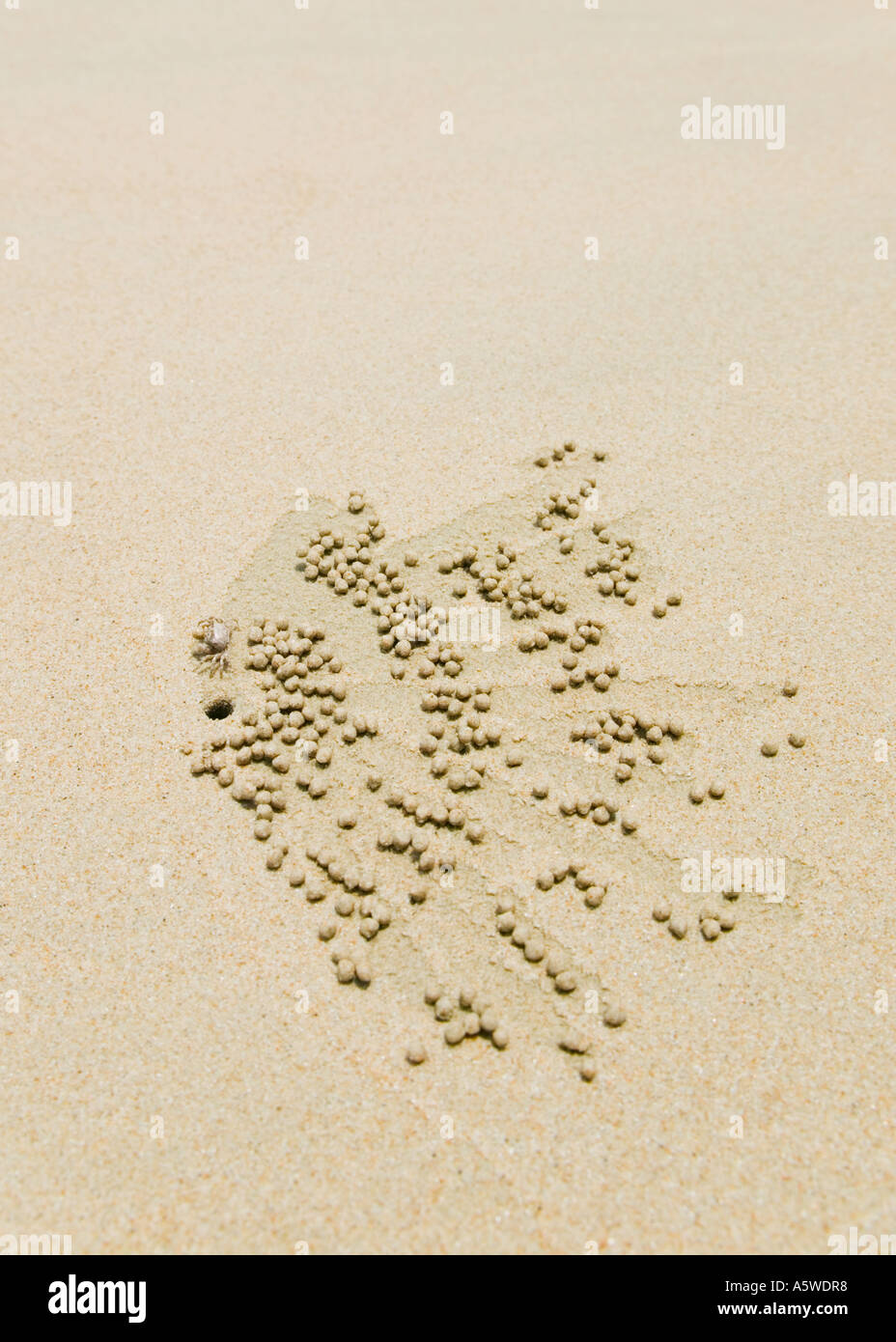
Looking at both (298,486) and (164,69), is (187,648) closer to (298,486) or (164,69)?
(298,486)

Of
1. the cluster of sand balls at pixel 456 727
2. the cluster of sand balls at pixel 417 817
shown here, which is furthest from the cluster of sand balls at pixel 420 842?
the cluster of sand balls at pixel 456 727

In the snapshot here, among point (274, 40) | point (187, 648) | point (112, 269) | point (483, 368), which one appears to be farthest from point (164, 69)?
point (187, 648)

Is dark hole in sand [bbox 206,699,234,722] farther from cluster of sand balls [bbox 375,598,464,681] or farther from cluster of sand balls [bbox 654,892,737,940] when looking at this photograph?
cluster of sand balls [bbox 654,892,737,940]

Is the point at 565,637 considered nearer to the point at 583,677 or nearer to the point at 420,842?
the point at 583,677

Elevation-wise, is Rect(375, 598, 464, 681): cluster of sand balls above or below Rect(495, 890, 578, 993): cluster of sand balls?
above

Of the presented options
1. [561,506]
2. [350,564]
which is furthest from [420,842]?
[561,506]

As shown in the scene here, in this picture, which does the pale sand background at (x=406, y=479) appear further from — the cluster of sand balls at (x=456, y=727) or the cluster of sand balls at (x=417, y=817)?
the cluster of sand balls at (x=456, y=727)

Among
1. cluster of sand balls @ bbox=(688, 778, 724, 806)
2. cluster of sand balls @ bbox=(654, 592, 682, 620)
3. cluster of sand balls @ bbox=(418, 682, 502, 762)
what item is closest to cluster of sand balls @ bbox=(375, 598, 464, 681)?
cluster of sand balls @ bbox=(418, 682, 502, 762)
